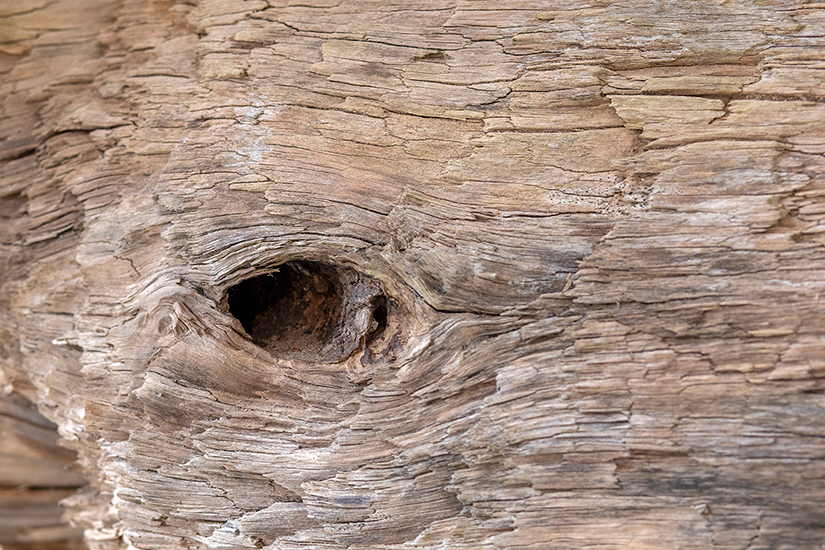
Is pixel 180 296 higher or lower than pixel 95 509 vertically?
higher

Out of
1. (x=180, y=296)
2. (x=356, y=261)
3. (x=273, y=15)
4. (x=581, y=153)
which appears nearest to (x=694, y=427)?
(x=581, y=153)

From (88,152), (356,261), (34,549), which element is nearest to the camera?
(356,261)

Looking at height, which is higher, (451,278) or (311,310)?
(451,278)

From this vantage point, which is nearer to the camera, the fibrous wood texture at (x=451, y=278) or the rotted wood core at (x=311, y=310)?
the fibrous wood texture at (x=451, y=278)

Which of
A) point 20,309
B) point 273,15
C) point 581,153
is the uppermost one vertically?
point 273,15

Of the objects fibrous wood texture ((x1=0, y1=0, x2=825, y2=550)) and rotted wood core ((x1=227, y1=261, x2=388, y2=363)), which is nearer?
fibrous wood texture ((x1=0, y1=0, x2=825, y2=550))

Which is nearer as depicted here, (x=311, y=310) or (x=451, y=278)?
(x=451, y=278)

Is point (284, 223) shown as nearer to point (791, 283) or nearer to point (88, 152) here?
point (88, 152)

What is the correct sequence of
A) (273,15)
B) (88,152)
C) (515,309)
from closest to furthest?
(515,309) < (273,15) < (88,152)
